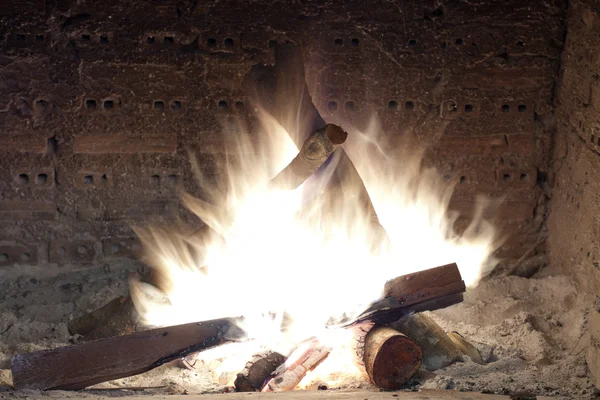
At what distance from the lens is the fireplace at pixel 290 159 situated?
4.50m

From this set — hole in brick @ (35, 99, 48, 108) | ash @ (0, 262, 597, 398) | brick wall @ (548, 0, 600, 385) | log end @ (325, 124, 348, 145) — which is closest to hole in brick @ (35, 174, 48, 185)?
hole in brick @ (35, 99, 48, 108)

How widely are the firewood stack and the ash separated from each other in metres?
0.09

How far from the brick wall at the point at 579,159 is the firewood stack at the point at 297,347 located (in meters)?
0.85

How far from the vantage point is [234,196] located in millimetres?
4922

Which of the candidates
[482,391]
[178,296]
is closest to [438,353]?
[482,391]

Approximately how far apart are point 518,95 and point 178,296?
2283 mm

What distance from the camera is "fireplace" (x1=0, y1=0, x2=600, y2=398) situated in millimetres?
4500

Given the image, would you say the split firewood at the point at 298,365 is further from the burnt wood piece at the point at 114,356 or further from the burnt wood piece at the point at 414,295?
the burnt wood piece at the point at 114,356

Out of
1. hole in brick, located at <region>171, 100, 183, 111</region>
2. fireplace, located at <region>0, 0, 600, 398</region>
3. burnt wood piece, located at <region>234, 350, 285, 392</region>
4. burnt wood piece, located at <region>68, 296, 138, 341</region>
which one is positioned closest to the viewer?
burnt wood piece, located at <region>234, 350, 285, 392</region>

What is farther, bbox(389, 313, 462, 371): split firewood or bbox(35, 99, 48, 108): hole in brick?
bbox(35, 99, 48, 108): hole in brick

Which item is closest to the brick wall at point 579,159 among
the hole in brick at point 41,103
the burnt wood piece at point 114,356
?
the burnt wood piece at point 114,356

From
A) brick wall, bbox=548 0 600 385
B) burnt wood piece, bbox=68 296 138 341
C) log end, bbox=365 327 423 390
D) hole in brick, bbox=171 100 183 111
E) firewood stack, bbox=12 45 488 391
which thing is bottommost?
log end, bbox=365 327 423 390

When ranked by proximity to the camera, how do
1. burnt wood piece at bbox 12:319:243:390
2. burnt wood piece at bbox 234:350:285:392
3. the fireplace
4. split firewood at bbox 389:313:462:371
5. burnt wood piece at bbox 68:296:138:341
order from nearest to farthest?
burnt wood piece at bbox 12:319:243:390 → burnt wood piece at bbox 234:350:285:392 → split firewood at bbox 389:313:462:371 → burnt wood piece at bbox 68:296:138:341 → the fireplace

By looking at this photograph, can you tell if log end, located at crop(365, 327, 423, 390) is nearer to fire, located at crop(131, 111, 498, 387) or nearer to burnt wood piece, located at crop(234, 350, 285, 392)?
fire, located at crop(131, 111, 498, 387)
